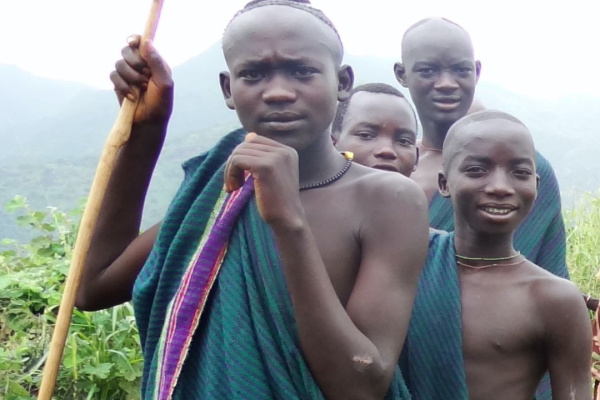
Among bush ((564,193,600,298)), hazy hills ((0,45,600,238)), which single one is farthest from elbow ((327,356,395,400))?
hazy hills ((0,45,600,238))

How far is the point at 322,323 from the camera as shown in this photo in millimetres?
1068

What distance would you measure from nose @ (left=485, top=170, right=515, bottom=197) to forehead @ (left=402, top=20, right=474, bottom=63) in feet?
2.66

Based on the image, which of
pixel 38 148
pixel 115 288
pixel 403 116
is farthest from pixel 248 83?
pixel 38 148

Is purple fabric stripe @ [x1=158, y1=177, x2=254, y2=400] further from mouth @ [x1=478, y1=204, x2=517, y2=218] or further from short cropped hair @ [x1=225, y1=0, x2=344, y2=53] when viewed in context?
mouth @ [x1=478, y1=204, x2=517, y2=218]

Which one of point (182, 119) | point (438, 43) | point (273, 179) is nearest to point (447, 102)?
point (438, 43)

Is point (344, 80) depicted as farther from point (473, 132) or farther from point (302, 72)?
point (473, 132)

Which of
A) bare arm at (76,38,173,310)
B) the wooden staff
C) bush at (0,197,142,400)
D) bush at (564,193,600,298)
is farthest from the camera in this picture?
bush at (564,193,600,298)

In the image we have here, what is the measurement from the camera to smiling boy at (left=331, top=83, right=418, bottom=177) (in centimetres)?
197

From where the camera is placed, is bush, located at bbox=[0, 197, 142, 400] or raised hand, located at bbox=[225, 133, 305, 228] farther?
bush, located at bbox=[0, 197, 142, 400]

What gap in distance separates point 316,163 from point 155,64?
37cm

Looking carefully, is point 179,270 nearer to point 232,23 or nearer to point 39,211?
point 232,23

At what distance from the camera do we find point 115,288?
58.5 inches

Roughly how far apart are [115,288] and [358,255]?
55 cm

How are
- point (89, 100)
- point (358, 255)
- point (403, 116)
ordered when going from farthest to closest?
point (89, 100) → point (403, 116) → point (358, 255)
